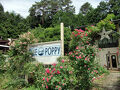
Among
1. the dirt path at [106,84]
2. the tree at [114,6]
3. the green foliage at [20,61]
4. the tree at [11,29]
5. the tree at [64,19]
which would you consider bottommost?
the dirt path at [106,84]

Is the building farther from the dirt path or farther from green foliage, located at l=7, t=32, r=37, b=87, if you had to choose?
green foliage, located at l=7, t=32, r=37, b=87

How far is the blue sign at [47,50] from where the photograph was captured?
3830 millimetres

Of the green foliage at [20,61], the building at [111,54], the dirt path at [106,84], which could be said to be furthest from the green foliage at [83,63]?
the building at [111,54]

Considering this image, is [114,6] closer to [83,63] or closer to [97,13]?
[97,13]

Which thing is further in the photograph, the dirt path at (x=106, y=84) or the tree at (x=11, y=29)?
the tree at (x=11, y=29)

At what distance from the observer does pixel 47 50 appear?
410cm

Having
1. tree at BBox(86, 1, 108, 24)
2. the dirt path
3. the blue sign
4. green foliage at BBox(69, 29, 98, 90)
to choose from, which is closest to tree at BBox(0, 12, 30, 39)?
tree at BBox(86, 1, 108, 24)

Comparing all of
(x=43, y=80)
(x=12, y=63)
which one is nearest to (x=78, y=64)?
(x=43, y=80)

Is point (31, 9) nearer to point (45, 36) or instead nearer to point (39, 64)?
point (45, 36)

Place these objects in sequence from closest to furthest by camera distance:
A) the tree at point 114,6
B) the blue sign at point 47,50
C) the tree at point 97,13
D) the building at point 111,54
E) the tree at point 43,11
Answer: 1. the blue sign at point 47,50
2. the building at point 111,54
3. the tree at point 114,6
4. the tree at point 97,13
5. the tree at point 43,11

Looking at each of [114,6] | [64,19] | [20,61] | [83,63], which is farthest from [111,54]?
[114,6]

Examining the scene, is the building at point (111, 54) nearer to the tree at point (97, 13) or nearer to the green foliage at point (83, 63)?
the green foliage at point (83, 63)

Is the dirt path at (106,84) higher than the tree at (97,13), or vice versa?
the tree at (97,13)

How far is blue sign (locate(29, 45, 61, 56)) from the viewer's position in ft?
12.6
